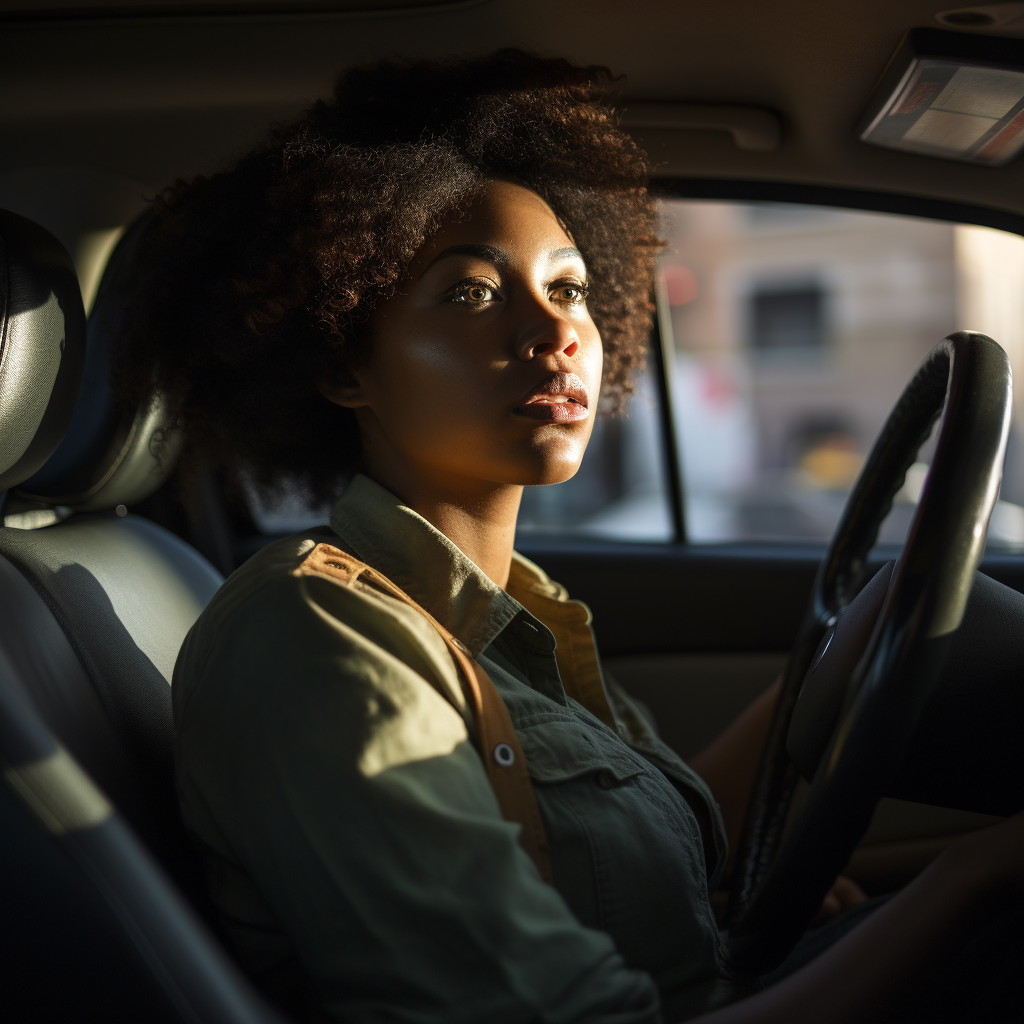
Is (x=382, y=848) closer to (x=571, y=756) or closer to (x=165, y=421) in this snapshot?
(x=571, y=756)

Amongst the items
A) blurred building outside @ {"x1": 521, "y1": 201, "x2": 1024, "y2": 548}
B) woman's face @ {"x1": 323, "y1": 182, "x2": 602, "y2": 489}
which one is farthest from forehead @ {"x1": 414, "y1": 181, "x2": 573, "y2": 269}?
blurred building outside @ {"x1": 521, "y1": 201, "x2": 1024, "y2": 548}

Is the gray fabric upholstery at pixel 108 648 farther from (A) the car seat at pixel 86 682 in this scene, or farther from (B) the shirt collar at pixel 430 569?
(B) the shirt collar at pixel 430 569

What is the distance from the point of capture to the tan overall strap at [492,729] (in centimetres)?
94

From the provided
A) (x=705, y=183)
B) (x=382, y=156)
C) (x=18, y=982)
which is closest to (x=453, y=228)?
(x=382, y=156)

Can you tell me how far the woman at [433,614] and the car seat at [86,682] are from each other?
0.26 ft

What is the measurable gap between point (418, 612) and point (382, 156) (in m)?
0.69

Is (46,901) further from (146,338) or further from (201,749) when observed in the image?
(146,338)

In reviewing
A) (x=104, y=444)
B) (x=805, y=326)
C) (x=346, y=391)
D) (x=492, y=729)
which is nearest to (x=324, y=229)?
(x=346, y=391)

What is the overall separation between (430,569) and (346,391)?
33 cm

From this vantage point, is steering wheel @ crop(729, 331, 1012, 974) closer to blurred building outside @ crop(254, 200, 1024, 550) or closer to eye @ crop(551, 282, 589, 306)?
eye @ crop(551, 282, 589, 306)

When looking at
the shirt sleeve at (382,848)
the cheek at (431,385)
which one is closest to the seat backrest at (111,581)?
the shirt sleeve at (382,848)

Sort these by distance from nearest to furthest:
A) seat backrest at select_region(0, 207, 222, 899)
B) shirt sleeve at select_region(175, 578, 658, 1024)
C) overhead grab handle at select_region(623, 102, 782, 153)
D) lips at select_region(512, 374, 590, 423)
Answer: shirt sleeve at select_region(175, 578, 658, 1024) → seat backrest at select_region(0, 207, 222, 899) → lips at select_region(512, 374, 590, 423) → overhead grab handle at select_region(623, 102, 782, 153)

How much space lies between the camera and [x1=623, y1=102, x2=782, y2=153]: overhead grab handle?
5.42ft

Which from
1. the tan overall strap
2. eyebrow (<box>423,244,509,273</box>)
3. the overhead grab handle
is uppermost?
the overhead grab handle
